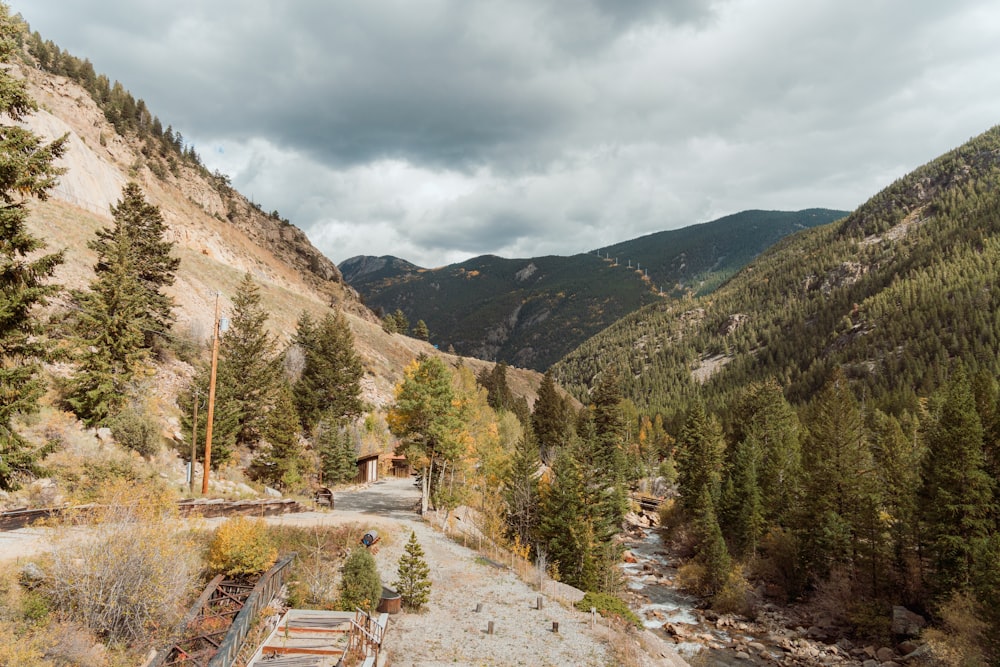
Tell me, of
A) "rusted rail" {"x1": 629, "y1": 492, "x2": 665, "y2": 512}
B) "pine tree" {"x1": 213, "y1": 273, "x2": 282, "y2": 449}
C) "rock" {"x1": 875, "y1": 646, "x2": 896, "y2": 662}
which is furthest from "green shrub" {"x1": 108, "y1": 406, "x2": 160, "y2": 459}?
"rusted rail" {"x1": 629, "y1": 492, "x2": 665, "y2": 512}

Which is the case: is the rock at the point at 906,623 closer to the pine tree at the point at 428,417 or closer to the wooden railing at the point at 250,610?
the pine tree at the point at 428,417

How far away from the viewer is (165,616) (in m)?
15.6

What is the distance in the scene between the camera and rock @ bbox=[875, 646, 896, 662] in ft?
102

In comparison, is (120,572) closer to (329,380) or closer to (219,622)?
(219,622)

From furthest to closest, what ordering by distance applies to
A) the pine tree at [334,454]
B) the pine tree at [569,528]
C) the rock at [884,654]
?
the pine tree at [334,454]
the pine tree at [569,528]
the rock at [884,654]

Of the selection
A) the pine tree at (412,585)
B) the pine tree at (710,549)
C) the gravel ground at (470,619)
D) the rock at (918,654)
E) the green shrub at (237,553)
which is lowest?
the rock at (918,654)

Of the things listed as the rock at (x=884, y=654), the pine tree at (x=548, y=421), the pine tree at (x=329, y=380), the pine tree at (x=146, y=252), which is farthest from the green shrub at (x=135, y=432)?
the pine tree at (x=548, y=421)

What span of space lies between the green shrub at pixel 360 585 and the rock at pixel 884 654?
31.5m

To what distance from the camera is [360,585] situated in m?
20.3

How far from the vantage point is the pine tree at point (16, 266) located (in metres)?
12.8

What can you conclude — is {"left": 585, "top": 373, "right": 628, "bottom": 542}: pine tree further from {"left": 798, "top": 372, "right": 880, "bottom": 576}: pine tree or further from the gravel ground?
{"left": 798, "top": 372, "right": 880, "bottom": 576}: pine tree

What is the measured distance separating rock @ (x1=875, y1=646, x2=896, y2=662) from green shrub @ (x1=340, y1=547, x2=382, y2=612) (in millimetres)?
31453

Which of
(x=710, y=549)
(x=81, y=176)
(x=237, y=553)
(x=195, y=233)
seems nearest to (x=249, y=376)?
(x=237, y=553)

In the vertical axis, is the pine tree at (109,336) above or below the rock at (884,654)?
above
